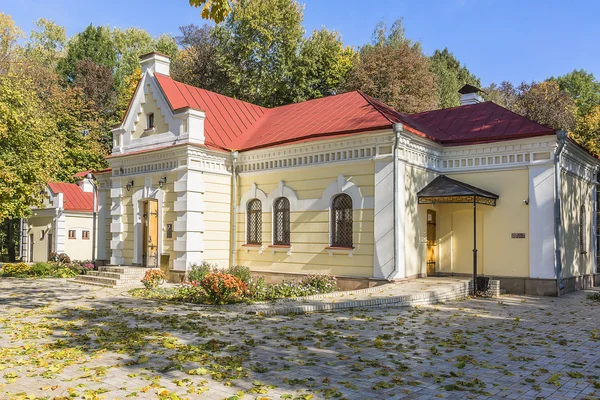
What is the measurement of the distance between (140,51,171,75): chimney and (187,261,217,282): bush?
7577mm

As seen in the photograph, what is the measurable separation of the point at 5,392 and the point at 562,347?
773cm

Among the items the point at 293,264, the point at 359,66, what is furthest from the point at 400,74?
the point at 293,264

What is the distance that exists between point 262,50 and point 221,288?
2368 centimetres

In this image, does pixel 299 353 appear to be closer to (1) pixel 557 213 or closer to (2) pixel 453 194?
(2) pixel 453 194

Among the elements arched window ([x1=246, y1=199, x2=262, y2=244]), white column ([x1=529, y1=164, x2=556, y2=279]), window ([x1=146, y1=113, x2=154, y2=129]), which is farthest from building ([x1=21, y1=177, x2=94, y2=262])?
white column ([x1=529, y1=164, x2=556, y2=279])

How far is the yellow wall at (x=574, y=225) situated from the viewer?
16.8 meters

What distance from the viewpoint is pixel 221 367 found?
22.8 feet

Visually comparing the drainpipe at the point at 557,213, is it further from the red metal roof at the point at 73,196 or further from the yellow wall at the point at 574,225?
the red metal roof at the point at 73,196

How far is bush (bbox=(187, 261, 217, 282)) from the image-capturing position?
1761 cm

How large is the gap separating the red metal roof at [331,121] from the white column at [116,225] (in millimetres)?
4392

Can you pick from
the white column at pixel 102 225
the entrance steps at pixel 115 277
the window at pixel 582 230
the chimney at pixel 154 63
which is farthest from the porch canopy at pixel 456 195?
the white column at pixel 102 225

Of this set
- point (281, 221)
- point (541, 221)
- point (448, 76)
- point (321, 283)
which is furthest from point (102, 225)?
point (448, 76)

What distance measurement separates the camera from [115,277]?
1880 centimetres

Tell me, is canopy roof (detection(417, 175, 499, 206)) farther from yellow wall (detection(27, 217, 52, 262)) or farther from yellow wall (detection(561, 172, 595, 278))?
yellow wall (detection(27, 217, 52, 262))
